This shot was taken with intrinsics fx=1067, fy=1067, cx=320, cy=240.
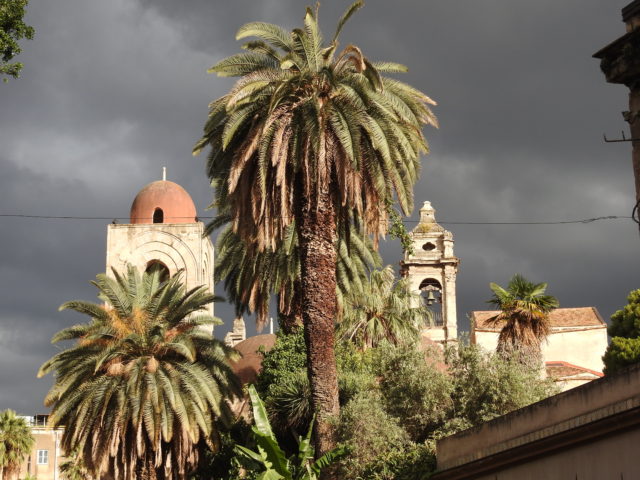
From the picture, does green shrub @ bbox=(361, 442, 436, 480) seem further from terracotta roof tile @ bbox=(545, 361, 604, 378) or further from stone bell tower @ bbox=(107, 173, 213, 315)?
stone bell tower @ bbox=(107, 173, 213, 315)

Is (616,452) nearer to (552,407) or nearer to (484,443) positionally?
(552,407)

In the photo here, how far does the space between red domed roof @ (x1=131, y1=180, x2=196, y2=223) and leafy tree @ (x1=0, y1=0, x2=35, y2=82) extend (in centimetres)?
4391

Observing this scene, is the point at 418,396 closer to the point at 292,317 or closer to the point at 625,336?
the point at 292,317

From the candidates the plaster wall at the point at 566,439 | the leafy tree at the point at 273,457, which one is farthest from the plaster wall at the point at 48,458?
the plaster wall at the point at 566,439

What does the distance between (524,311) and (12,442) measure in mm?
25917

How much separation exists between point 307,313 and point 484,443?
6.38 m

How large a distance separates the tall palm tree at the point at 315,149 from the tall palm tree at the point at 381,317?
44.1 ft

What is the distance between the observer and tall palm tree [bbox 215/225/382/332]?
31984mm

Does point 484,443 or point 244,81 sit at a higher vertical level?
point 244,81

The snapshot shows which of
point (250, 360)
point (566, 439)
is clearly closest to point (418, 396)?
point (566, 439)

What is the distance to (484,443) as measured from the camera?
19.4 m

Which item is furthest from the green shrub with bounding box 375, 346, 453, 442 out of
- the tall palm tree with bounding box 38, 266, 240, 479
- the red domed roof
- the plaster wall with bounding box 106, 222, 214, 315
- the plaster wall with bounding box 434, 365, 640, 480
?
the red domed roof

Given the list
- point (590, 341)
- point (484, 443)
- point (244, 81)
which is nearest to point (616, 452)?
point (484, 443)

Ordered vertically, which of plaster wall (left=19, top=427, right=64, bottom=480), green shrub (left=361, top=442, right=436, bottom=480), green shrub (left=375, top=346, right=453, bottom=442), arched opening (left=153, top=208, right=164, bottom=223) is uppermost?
arched opening (left=153, top=208, right=164, bottom=223)
